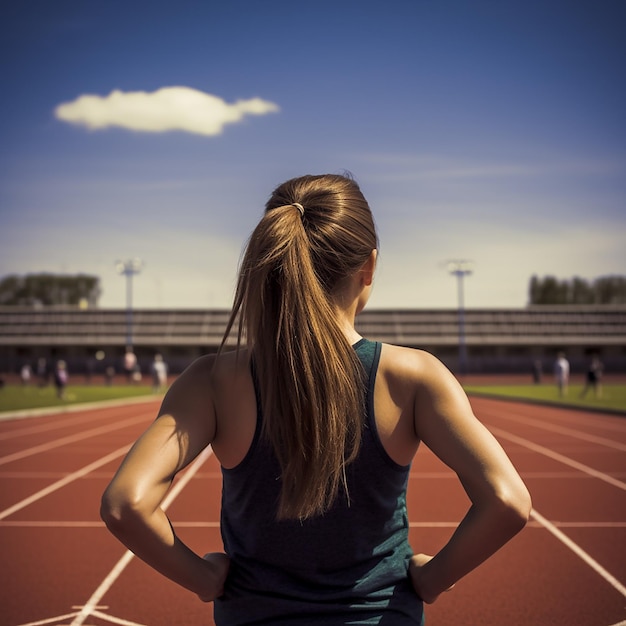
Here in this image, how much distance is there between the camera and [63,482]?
10.9 meters

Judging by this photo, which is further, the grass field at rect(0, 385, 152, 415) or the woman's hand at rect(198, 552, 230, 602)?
the grass field at rect(0, 385, 152, 415)

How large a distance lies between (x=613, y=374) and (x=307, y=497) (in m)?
65.9

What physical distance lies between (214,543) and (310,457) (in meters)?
6.00

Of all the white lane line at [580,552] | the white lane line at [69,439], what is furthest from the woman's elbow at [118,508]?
the white lane line at [69,439]

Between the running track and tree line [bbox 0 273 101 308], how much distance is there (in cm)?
→ 13087

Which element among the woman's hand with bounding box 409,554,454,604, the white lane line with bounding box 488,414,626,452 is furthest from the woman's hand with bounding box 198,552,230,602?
the white lane line with bounding box 488,414,626,452

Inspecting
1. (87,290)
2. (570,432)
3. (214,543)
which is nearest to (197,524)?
(214,543)

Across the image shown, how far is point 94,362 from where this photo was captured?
65.9 m

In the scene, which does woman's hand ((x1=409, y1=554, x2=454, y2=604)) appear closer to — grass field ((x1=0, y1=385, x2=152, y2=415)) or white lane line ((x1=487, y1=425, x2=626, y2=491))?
white lane line ((x1=487, y1=425, x2=626, y2=491))

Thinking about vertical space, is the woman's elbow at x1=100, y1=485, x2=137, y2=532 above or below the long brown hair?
below

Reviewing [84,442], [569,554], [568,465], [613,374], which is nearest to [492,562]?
[569,554]

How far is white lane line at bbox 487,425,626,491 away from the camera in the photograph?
11.0m

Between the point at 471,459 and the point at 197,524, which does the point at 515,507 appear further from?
the point at 197,524

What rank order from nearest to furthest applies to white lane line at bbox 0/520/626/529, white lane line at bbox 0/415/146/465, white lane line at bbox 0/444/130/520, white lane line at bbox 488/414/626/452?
white lane line at bbox 0/520/626/529, white lane line at bbox 0/444/130/520, white lane line at bbox 0/415/146/465, white lane line at bbox 488/414/626/452
